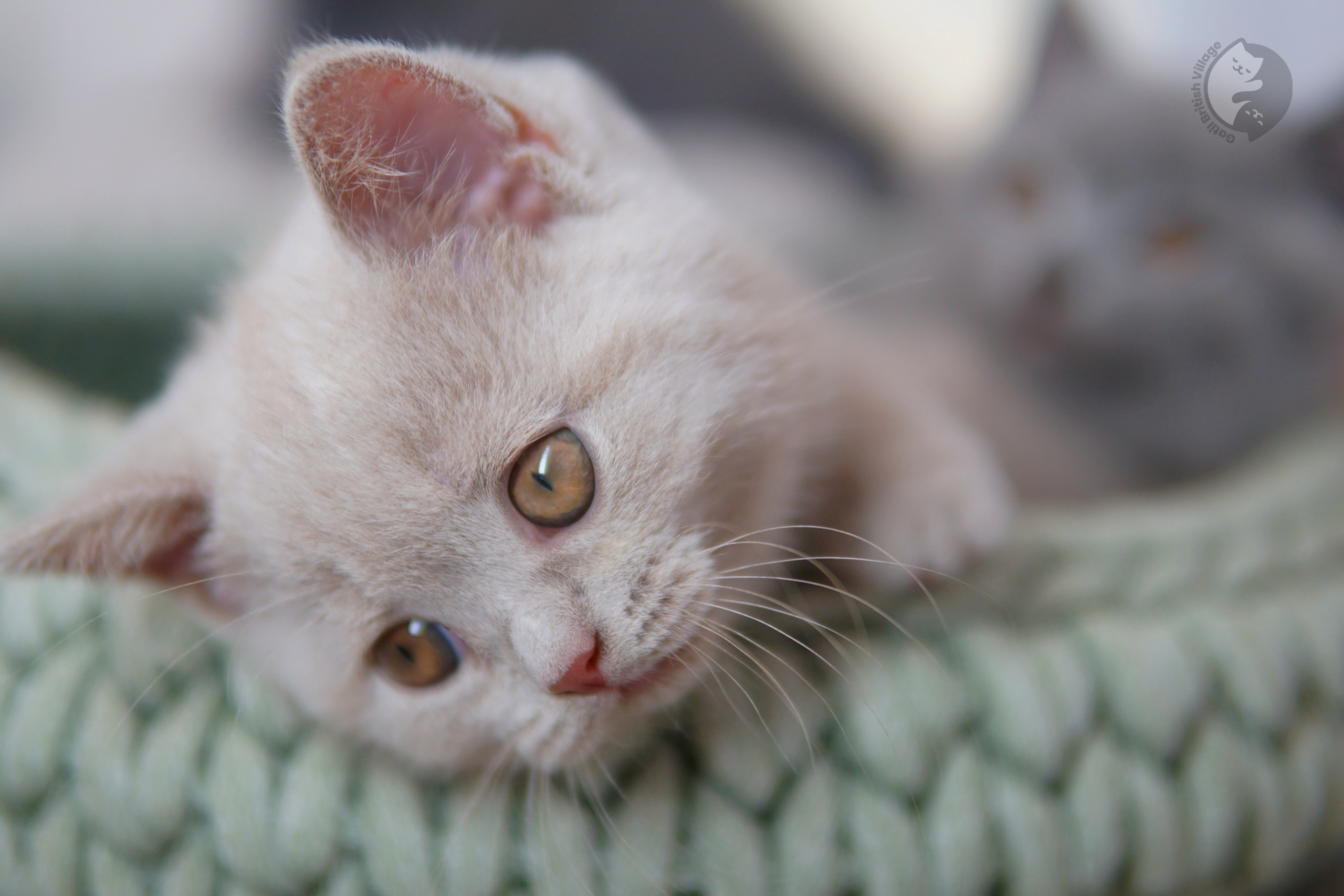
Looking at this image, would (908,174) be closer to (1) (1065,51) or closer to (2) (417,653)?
(1) (1065,51)

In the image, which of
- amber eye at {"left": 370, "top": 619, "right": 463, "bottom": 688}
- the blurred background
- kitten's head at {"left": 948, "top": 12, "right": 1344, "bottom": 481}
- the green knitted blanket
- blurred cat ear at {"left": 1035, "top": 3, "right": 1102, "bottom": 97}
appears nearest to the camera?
the green knitted blanket

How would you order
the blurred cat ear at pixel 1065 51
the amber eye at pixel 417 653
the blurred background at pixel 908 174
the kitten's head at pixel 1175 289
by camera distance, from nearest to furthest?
the amber eye at pixel 417 653 → the blurred background at pixel 908 174 → the kitten's head at pixel 1175 289 → the blurred cat ear at pixel 1065 51

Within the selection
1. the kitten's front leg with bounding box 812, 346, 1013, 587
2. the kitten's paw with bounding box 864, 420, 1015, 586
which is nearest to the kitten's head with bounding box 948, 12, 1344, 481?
the kitten's front leg with bounding box 812, 346, 1013, 587

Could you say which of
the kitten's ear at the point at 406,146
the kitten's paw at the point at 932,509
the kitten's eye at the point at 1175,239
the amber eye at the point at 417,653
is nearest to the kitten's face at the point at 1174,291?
the kitten's eye at the point at 1175,239

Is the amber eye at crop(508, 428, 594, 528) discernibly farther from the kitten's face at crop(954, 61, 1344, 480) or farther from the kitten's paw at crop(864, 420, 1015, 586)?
the kitten's face at crop(954, 61, 1344, 480)

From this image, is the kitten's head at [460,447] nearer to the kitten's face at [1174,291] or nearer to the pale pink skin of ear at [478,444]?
the pale pink skin of ear at [478,444]

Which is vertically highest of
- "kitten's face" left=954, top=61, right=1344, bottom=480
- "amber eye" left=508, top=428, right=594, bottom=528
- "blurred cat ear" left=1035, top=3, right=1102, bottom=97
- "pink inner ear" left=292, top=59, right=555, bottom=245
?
"blurred cat ear" left=1035, top=3, right=1102, bottom=97
